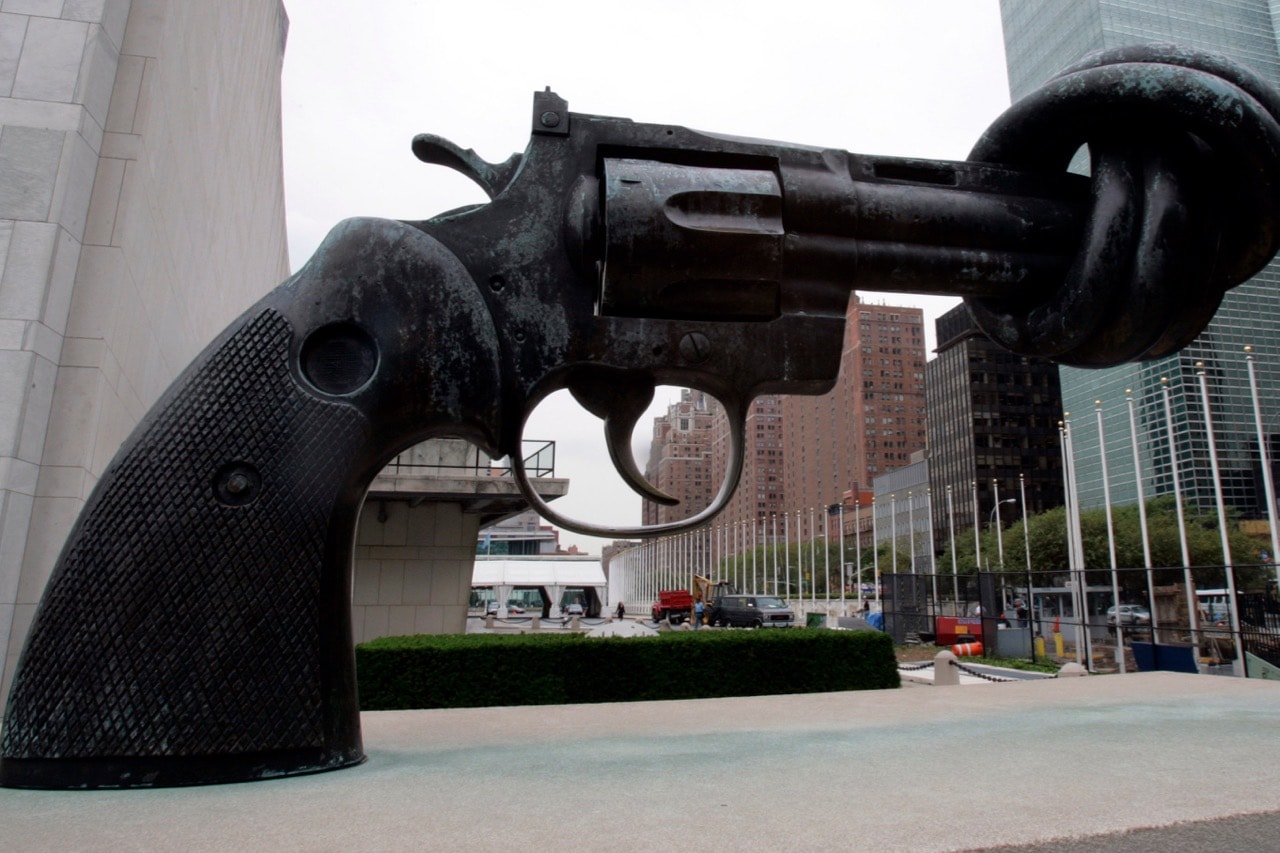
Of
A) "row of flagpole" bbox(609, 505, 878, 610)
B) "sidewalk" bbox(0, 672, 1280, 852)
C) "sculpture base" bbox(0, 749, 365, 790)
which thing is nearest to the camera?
"sidewalk" bbox(0, 672, 1280, 852)

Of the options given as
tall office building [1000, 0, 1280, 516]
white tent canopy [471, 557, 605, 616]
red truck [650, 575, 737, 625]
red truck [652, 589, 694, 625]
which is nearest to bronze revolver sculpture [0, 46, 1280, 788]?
tall office building [1000, 0, 1280, 516]

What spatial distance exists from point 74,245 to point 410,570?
8170 mm

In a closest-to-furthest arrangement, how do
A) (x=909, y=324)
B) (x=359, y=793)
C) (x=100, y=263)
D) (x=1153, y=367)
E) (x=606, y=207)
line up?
(x=359, y=793) < (x=606, y=207) < (x=100, y=263) < (x=1153, y=367) < (x=909, y=324)

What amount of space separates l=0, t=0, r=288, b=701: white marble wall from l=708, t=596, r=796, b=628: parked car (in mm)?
18681

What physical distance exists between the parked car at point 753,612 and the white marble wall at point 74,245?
735 inches

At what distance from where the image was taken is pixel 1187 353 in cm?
2675

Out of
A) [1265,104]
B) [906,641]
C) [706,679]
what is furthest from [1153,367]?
[1265,104]

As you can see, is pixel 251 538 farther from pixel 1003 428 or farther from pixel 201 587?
pixel 1003 428

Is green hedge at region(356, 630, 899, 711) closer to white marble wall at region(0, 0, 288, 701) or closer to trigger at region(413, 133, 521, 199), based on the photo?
Answer: white marble wall at region(0, 0, 288, 701)

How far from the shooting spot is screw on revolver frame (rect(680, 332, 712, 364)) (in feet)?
5.93

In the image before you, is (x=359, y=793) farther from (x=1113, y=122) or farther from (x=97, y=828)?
(x=1113, y=122)

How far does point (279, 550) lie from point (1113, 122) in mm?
1972

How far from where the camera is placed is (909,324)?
6644 centimetres

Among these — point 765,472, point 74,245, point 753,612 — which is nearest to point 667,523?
point 74,245
